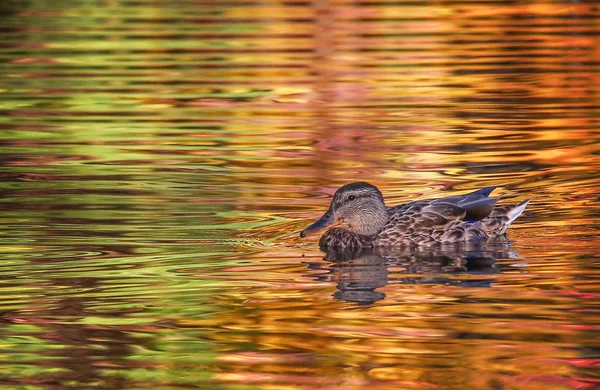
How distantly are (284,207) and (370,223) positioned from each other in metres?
1.18

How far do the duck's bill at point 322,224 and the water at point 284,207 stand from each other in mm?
155

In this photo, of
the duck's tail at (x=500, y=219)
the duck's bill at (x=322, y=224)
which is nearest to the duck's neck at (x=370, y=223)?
the duck's bill at (x=322, y=224)

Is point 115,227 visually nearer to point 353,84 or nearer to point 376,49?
point 353,84

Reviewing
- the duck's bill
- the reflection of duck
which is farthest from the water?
the duck's bill

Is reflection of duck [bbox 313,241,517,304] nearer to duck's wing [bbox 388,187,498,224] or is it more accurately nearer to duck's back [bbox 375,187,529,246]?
duck's back [bbox 375,187,529,246]

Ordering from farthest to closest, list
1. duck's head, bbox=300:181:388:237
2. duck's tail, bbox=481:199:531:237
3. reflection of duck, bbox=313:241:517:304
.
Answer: duck's head, bbox=300:181:388:237, duck's tail, bbox=481:199:531:237, reflection of duck, bbox=313:241:517:304

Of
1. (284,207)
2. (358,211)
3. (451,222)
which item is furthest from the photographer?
(284,207)

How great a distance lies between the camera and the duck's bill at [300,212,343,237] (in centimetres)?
1027

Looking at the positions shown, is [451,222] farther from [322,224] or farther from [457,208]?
[322,224]

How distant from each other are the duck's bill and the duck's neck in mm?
108

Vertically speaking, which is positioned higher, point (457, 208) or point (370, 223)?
A: point (457, 208)

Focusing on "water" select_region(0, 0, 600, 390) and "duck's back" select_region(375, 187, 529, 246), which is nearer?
"water" select_region(0, 0, 600, 390)

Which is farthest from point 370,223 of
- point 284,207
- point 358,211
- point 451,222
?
point 284,207

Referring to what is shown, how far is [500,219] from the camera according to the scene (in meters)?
10.2
